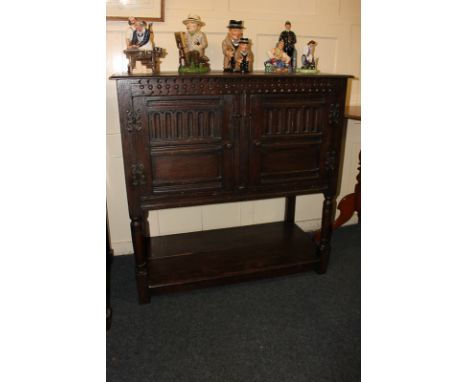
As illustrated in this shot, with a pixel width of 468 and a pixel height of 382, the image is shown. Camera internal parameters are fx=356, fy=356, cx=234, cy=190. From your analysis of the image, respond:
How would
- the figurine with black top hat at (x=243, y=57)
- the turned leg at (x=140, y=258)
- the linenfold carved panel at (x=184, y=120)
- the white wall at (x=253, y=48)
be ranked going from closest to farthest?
the linenfold carved panel at (x=184, y=120), the turned leg at (x=140, y=258), the figurine with black top hat at (x=243, y=57), the white wall at (x=253, y=48)

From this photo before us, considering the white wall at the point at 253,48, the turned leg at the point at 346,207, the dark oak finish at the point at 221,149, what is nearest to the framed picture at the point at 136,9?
the white wall at the point at 253,48

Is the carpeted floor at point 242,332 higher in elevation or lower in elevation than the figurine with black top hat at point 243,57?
lower

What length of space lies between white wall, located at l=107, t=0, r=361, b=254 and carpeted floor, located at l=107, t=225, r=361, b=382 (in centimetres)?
43

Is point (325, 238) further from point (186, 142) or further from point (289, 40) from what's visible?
point (289, 40)

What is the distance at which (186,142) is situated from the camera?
1.67m

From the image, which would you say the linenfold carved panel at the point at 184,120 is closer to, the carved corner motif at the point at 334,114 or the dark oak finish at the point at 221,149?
the dark oak finish at the point at 221,149

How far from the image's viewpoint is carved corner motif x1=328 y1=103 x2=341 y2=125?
1.84 meters

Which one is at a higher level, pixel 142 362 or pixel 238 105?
pixel 238 105

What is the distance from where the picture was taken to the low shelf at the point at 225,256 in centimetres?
194
